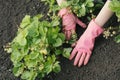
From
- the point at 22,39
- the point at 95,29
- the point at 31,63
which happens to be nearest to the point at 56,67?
the point at 31,63

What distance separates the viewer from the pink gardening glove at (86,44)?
2139 millimetres

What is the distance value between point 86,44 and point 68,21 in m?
0.19

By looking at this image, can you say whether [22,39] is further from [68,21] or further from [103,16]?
[103,16]

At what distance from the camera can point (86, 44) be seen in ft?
Answer: 7.11

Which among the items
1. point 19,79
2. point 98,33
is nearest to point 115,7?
point 98,33

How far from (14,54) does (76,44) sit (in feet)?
1.23

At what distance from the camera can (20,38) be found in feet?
6.59

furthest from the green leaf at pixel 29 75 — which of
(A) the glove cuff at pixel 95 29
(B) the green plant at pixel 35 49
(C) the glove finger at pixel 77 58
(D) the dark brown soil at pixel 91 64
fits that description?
(A) the glove cuff at pixel 95 29

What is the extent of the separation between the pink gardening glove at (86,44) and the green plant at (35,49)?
79 millimetres

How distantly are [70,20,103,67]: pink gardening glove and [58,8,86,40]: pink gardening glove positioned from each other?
0.27ft

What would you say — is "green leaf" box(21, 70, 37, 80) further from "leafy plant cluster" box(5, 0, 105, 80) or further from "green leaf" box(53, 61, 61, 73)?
"green leaf" box(53, 61, 61, 73)

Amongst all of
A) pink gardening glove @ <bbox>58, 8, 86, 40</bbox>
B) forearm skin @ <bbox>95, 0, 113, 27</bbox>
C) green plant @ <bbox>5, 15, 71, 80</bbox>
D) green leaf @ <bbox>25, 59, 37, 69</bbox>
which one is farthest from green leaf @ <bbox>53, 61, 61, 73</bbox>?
forearm skin @ <bbox>95, 0, 113, 27</bbox>

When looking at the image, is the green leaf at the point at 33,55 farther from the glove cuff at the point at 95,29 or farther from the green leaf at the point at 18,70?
the glove cuff at the point at 95,29

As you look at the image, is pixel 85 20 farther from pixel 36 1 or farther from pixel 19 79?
pixel 19 79
